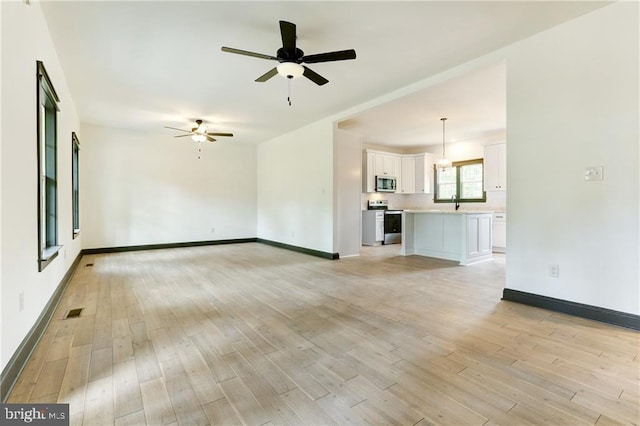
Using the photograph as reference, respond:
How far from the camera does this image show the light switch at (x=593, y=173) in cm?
266

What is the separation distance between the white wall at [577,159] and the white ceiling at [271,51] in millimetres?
312

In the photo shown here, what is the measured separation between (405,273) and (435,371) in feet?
8.96

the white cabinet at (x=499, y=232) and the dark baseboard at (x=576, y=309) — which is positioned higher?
the white cabinet at (x=499, y=232)

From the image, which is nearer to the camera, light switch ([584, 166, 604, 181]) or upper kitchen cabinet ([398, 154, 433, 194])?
light switch ([584, 166, 604, 181])

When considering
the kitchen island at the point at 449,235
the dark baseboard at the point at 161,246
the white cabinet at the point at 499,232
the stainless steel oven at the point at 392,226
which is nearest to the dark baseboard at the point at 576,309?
the kitchen island at the point at 449,235

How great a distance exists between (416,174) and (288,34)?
6.96 meters

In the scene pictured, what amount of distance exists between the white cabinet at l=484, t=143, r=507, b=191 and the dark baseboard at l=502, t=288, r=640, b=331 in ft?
14.4

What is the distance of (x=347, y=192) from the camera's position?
6188 mm

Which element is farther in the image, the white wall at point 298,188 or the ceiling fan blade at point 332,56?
the white wall at point 298,188

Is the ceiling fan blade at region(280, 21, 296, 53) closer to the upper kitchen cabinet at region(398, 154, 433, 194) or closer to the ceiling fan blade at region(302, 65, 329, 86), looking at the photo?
the ceiling fan blade at region(302, 65, 329, 86)

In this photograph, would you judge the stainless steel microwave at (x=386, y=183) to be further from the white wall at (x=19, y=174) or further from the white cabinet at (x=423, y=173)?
the white wall at (x=19, y=174)

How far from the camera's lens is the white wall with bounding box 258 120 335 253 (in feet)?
19.6

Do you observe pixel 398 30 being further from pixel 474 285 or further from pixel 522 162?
pixel 474 285

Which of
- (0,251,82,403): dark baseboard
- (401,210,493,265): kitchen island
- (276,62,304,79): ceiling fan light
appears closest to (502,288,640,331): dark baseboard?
(401,210,493,265): kitchen island
